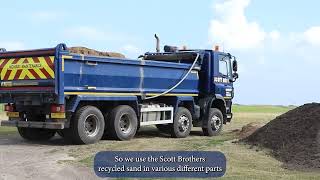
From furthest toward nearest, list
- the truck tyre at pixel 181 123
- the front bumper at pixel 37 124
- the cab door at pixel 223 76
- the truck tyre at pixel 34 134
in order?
the cab door at pixel 223 76, the truck tyre at pixel 181 123, the truck tyre at pixel 34 134, the front bumper at pixel 37 124

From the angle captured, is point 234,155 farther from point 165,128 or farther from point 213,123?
point 213,123

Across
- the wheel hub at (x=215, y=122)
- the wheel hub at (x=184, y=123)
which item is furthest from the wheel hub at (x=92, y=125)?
the wheel hub at (x=215, y=122)

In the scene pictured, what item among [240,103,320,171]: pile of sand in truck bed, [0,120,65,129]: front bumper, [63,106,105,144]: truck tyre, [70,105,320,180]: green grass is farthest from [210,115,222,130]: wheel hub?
[0,120,65,129]: front bumper

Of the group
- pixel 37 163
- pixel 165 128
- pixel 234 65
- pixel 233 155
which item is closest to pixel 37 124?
pixel 37 163

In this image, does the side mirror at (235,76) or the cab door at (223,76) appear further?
the side mirror at (235,76)

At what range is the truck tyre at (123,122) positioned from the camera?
615 inches

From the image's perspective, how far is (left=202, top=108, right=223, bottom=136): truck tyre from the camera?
19441 mm

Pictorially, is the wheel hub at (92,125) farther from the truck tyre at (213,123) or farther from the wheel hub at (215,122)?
the wheel hub at (215,122)

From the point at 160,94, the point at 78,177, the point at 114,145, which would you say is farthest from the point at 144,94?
the point at 78,177

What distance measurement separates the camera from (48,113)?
579 inches

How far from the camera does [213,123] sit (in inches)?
776

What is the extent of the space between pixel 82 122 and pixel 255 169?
17.4 ft

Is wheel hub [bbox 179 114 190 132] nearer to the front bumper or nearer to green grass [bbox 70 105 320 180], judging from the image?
green grass [bbox 70 105 320 180]

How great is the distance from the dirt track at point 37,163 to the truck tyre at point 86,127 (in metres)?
0.36
